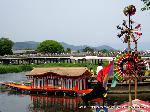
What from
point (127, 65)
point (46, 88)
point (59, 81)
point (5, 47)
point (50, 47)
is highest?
point (50, 47)

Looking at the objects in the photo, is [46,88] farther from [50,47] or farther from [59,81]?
[50,47]

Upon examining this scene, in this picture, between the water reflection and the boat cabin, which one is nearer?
the water reflection

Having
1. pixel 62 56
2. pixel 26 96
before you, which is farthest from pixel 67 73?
pixel 62 56

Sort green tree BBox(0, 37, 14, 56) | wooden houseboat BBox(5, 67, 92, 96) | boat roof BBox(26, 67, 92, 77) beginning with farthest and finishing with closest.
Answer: green tree BBox(0, 37, 14, 56) → boat roof BBox(26, 67, 92, 77) → wooden houseboat BBox(5, 67, 92, 96)

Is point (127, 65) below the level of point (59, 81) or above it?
above

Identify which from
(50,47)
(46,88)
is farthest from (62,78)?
(50,47)

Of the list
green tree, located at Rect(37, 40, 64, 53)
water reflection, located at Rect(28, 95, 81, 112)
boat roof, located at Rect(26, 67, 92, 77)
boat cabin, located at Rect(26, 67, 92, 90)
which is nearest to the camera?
water reflection, located at Rect(28, 95, 81, 112)

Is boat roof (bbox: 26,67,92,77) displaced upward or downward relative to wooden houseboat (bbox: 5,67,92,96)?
upward

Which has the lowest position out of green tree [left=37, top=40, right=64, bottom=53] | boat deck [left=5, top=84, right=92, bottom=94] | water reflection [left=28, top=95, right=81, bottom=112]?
water reflection [left=28, top=95, right=81, bottom=112]

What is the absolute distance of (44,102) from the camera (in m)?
47.3

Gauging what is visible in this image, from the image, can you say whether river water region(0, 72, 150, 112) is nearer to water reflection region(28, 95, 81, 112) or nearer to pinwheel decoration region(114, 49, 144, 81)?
water reflection region(28, 95, 81, 112)

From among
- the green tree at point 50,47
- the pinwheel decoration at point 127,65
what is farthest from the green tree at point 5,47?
the pinwheel decoration at point 127,65

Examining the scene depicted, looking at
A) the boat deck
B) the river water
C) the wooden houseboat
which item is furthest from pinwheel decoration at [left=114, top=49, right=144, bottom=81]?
the wooden houseboat

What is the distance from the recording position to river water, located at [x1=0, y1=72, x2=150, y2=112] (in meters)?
42.3
